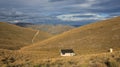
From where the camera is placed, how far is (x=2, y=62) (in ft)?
84.9

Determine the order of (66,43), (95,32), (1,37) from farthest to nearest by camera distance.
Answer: (1,37), (95,32), (66,43)

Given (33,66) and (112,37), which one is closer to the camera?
(33,66)

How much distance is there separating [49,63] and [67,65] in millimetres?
1775

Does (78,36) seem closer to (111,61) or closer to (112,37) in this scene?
(112,37)

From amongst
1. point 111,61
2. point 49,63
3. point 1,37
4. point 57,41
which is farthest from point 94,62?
point 1,37

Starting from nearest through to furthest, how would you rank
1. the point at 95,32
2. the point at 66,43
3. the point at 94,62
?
the point at 94,62, the point at 66,43, the point at 95,32

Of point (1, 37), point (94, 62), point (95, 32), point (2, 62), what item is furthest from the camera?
point (1, 37)

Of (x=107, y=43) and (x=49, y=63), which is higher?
(x=49, y=63)

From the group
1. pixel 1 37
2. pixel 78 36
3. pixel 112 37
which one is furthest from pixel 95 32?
pixel 1 37

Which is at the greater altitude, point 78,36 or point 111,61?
point 111,61

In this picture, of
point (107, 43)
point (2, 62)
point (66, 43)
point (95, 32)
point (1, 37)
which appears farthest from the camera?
point (1, 37)

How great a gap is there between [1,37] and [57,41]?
294 ft

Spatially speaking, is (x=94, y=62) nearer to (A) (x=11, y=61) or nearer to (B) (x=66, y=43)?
(A) (x=11, y=61)

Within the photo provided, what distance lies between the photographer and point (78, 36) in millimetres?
122312
